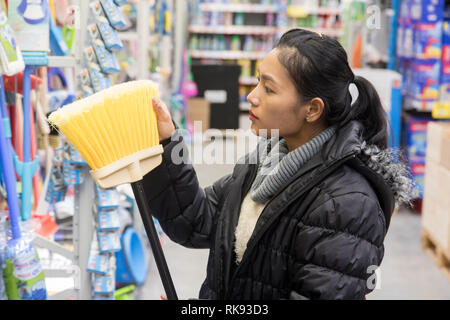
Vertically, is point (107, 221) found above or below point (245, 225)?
below

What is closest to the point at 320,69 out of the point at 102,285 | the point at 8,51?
the point at 8,51

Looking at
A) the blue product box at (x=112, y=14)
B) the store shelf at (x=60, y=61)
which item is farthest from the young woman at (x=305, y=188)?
the blue product box at (x=112, y=14)

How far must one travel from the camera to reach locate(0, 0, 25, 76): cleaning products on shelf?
69.4 inches

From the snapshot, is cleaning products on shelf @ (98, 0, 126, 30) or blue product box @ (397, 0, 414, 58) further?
blue product box @ (397, 0, 414, 58)

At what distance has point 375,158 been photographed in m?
1.39

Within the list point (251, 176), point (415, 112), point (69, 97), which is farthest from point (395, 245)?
point (251, 176)

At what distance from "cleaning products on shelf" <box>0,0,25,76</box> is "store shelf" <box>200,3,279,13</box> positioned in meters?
9.40

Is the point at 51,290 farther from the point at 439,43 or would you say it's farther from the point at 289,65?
the point at 439,43

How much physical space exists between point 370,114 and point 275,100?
0.25 m

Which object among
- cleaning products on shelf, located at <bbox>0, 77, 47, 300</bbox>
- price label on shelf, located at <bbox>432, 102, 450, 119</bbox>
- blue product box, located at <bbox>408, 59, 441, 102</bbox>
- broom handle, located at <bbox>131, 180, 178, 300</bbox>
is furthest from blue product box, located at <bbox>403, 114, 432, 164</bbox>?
broom handle, located at <bbox>131, 180, 178, 300</bbox>

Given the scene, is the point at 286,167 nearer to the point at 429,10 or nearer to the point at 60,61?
the point at 60,61

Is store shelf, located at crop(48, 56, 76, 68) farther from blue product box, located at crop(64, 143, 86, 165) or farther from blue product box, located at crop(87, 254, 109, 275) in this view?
blue product box, located at crop(87, 254, 109, 275)

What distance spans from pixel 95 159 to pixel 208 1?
10.2 m

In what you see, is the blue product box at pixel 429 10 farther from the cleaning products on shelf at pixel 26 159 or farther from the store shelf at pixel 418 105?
the cleaning products on shelf at pixel 26 159
